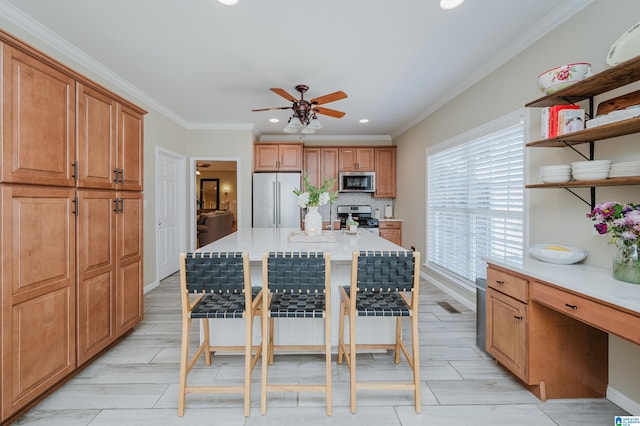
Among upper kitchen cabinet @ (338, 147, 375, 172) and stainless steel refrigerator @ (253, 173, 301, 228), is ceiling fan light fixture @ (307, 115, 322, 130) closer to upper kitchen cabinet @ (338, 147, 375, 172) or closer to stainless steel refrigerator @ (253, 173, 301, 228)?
stainless steel refrigerator @ (253, 173, 301, 228)

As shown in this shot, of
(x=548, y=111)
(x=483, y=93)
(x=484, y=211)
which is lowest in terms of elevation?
(x=484, y=211)

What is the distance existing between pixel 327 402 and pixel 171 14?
274cm

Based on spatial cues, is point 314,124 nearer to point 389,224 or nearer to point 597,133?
point 597,133

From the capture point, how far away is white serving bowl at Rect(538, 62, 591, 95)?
5.87ft

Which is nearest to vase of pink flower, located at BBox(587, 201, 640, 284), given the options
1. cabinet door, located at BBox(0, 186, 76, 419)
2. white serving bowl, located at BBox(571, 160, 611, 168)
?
white serving bowl, located at BBox(571, 160, 611, 168)

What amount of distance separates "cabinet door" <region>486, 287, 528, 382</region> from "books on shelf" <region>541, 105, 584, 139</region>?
1.07m

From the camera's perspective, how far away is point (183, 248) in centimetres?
519

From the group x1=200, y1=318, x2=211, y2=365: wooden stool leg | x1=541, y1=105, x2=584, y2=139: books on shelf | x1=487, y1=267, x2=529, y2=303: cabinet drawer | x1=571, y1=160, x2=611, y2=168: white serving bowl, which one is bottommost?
x1=200, y1=318, x2=211, y2=365: wooden stool leg

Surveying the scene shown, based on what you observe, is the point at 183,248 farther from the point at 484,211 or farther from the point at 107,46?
the point at 484,211

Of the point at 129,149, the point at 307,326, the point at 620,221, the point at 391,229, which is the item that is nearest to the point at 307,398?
the point at 307,326

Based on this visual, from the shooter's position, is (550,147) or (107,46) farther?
(107,46)

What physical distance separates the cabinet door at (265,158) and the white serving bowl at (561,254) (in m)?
4.36

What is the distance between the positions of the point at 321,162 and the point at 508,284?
172 inches

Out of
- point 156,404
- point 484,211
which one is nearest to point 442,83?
point 484,211
